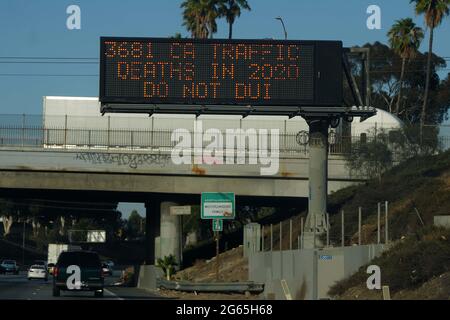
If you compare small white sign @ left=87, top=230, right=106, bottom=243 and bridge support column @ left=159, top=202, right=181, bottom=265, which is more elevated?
bridge support column @ left=159, top=202, right=181, bottom=265

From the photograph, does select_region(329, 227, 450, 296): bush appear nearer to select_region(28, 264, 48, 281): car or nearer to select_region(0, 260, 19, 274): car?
select_region(28, 264, 48, 281): car

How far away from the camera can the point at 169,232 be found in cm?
5647

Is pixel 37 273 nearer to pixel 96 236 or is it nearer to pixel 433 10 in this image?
pixel 433 10

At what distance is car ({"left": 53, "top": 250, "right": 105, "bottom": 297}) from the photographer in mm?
35875

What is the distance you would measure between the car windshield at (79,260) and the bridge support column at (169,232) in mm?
18694

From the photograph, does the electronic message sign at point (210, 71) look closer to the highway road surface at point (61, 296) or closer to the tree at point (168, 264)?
the highway road surface at point (61, 296)

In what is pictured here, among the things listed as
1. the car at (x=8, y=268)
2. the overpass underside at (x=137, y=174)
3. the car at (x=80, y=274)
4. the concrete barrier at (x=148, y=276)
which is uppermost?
the overpass underside at (x=137, y=174)

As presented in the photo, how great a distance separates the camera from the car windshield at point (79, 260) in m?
36.7

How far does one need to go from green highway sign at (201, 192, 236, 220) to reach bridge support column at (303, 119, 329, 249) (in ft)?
30.2

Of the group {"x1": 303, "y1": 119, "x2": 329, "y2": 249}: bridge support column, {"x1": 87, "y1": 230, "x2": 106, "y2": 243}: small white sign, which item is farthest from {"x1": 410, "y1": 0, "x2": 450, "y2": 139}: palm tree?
{"x1": 87, "y1": 230, "x2": 106, "y2": 243}: small white sign

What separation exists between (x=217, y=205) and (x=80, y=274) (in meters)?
12.8

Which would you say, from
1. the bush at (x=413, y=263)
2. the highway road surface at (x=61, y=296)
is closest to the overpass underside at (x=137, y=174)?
the highway road surface at (x=61, y=296)
